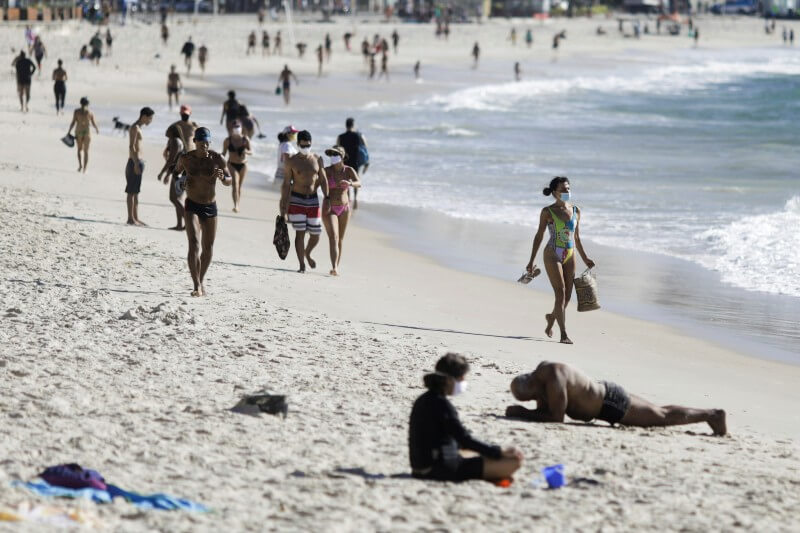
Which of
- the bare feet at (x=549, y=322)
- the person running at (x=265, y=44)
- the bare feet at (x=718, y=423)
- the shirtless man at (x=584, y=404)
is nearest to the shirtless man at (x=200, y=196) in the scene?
the bare feet at (x=549, y=322)

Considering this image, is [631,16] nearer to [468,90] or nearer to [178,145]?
[468,90]

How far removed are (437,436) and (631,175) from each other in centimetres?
1803

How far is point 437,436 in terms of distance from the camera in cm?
621

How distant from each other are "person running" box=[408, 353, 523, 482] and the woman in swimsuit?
3856 millimetres

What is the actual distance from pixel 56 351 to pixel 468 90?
40323mm

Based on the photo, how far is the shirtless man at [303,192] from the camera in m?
11.9

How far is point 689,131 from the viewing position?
34938mm

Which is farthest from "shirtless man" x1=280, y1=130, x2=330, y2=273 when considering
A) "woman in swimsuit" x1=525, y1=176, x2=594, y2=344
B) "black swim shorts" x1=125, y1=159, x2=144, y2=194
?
"woman in swimsuit" x1=525, y1=176, x2=594, y2=344

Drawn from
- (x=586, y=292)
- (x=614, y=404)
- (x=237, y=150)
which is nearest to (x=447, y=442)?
(x=614, y=404)

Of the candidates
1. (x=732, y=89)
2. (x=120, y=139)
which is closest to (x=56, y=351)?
(x=120, y=139)

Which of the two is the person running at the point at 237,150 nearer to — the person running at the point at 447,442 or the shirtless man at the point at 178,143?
the shirtless man at the point at 178,143

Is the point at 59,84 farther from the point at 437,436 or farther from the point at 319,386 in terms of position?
the point at 437,436

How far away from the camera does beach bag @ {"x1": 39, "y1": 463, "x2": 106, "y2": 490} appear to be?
5.70 m

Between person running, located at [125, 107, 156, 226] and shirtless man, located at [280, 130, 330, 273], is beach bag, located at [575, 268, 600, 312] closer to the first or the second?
shirtless man, located at [280, 130, 330, 273]
